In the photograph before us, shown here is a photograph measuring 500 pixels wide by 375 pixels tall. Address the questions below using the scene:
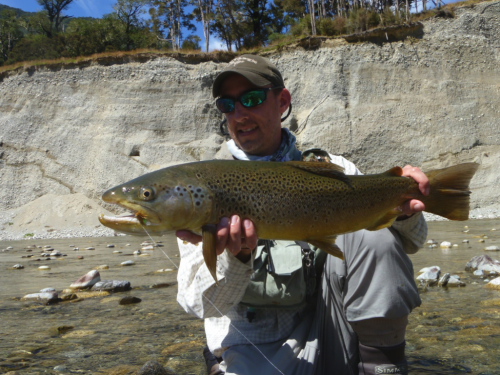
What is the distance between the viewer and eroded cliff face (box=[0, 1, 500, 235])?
21828mm

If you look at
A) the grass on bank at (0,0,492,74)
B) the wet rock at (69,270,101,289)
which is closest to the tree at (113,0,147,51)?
the grass on bank at (0,0,492,74)

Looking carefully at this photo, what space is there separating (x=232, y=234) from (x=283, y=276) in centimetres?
55

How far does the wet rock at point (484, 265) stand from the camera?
498 cm

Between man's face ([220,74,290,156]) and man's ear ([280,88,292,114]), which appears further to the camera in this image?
man's ear ([280,88,292,114])

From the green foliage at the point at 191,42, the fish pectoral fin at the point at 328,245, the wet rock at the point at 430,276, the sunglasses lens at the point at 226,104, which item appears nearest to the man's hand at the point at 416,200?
the fish pectoral fin at the point at 328,245

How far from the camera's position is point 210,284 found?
243 centimetres

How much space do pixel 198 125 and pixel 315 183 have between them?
2261 cm

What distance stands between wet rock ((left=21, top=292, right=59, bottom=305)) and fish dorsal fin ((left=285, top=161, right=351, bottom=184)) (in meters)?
3.55

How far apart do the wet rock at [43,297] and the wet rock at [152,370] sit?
248 cm

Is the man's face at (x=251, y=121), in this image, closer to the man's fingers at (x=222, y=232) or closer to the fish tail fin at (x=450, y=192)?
the man's fingers at (x=222, y=232)

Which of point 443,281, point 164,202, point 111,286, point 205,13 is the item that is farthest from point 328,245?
point 205,13

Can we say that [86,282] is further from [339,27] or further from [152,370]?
[339,27]

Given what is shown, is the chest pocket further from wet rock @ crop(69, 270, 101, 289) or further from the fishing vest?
wet rock @ crop(69, 270, 101, 289)

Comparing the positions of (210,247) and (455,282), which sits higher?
Answer: (210,247)
